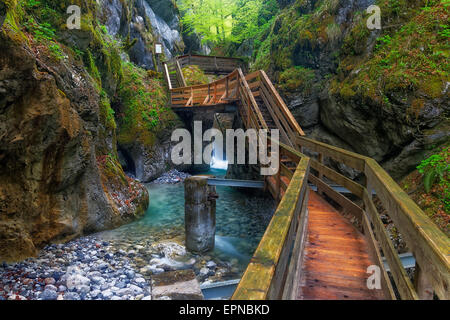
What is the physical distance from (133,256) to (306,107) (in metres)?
8.13

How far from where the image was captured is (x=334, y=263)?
3178 millimetres

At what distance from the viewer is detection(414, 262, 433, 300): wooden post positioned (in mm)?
1667

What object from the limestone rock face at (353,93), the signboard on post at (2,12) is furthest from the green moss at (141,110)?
the signboard on post at (2,12)

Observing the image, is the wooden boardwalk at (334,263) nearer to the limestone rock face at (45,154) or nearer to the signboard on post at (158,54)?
the limestone rock face at (45,154)

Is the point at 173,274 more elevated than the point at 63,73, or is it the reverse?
the point at 63,73

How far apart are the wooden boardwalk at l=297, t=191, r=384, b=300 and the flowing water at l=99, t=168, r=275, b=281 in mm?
3489

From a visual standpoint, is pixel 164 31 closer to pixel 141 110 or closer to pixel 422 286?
pixel 141 110

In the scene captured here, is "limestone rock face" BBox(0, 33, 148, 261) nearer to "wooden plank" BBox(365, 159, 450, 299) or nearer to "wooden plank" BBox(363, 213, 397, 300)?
"wooden plank" BBox(365, 159, 450, 299)

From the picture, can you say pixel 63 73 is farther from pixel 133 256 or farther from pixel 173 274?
pixel 173 274

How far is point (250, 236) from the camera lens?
9.51 m

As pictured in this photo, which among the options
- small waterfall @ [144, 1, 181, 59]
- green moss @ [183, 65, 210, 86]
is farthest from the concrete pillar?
small waterfall @ [144, 1, 181, 59]

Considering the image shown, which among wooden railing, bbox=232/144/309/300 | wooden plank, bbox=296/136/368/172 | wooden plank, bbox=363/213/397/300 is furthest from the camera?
wooden plank, bbox=296/136/368/172

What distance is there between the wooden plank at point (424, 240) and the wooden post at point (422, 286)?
8 cm
